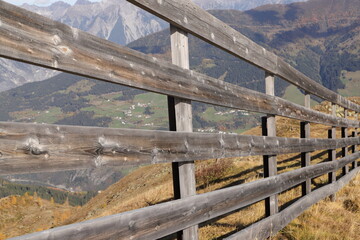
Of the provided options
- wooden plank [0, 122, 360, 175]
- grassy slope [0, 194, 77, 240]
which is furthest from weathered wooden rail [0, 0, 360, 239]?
grassy slope [0, 194, 77, 240]

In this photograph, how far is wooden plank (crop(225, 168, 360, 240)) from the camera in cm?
422

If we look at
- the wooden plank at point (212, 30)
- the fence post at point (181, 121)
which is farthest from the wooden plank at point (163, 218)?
the wooden plank at point (212, 30)

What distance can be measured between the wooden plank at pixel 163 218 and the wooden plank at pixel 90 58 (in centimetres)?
105

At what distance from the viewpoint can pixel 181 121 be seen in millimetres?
3332

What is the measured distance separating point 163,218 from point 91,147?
1007 millimetres

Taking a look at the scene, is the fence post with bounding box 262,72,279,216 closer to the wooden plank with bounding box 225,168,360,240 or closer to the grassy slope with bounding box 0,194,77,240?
the wooden plank with bounding box 225,168,360,240

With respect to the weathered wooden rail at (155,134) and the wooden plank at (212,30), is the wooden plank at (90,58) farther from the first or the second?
the wooden plank at (212,30)

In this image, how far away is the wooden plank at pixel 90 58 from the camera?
79.7 inches

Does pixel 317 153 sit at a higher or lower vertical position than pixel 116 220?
lower

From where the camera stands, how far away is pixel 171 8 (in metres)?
3.19

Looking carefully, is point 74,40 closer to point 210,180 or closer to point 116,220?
point 116,220

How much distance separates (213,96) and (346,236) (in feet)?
9.18

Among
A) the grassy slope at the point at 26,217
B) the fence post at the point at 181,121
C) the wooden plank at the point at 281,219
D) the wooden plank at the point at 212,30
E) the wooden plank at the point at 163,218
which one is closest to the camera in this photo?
the wooden plank at the point at 163,218

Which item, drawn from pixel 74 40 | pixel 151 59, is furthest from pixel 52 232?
pixel 151 59
